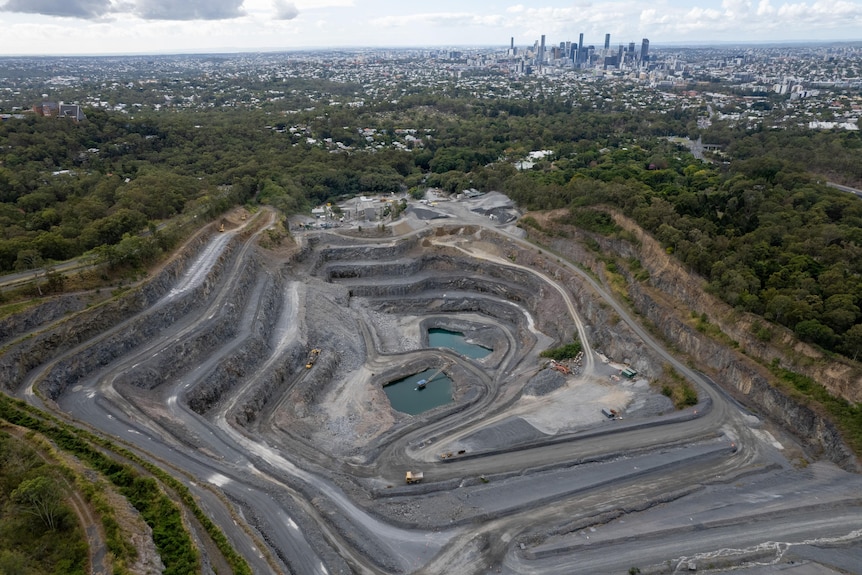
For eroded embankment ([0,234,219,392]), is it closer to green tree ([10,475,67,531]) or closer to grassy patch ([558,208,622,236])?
Answer: green tree ([10,475,67,531])

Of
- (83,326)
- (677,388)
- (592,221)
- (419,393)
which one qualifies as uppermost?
(592,221)

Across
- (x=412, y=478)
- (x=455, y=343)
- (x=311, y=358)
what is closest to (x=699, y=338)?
(x=455, y=343)

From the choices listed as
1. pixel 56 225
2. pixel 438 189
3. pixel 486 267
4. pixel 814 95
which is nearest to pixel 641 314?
pixel 486 267

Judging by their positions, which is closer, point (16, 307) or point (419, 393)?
point (16, 307)

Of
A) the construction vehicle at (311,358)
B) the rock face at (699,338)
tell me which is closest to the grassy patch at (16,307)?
the construction vehicle at (311,358)

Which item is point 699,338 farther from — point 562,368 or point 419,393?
point 419,393

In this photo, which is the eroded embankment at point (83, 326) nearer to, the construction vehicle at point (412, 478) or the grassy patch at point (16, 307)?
the grassy patch at point (16, 307)

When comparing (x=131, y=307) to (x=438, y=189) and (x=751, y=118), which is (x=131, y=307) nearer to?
(x=438, y=189)
